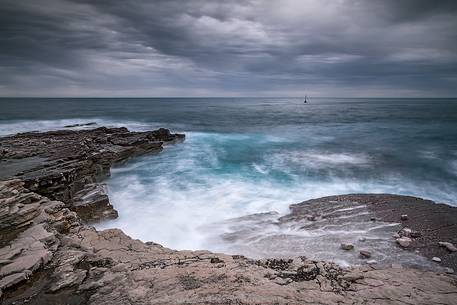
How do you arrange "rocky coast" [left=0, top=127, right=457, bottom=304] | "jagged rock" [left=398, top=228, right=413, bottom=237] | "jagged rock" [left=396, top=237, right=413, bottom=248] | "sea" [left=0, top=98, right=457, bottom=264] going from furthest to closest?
"sea" [left=0, top=98, right=457, bottom=264] < "jagged rock" [left=398, top=228, right=413, bottom=237] < "jagged rock" [left=396, top=237, right=413, bottom=248] < "rocky coast" [left=0, top=127, right=457, bottom=304]

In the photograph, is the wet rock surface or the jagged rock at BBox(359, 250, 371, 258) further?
the wet rock surface

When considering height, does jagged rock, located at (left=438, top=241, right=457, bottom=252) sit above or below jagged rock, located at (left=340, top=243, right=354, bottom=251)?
above

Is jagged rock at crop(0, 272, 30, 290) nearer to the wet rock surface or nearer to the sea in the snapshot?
the sea

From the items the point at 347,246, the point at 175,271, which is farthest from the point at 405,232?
the point at 175,271

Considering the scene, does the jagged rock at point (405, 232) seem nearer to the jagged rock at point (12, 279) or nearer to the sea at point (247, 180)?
the sea at point (247, 180)

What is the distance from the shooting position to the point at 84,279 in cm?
519

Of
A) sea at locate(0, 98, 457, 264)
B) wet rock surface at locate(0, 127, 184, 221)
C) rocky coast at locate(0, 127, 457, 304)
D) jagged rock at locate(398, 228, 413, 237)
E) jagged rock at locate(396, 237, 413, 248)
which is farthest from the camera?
sea at locate(0, 98, 457, 264)

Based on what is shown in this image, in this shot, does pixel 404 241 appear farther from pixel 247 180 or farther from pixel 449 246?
pixel 247 180

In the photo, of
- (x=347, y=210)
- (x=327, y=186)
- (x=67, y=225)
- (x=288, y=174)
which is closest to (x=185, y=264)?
(x=67, y=225)

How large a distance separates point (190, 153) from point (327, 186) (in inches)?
468

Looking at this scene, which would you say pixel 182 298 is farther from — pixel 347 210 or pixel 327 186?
pixel 327 186

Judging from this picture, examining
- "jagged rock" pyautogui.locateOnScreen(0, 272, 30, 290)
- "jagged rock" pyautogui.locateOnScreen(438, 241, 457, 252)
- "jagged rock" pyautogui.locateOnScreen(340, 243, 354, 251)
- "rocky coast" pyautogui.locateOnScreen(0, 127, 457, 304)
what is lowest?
"jagged rock" pyautogui.locateOnScreen(340, 243, 354, 251)

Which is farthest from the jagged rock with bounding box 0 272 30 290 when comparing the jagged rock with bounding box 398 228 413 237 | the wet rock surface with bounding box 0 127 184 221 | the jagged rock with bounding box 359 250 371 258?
the jagged rock with bounding box 398 228 413 237

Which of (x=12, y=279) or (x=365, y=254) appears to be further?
(x=365, y=254)
